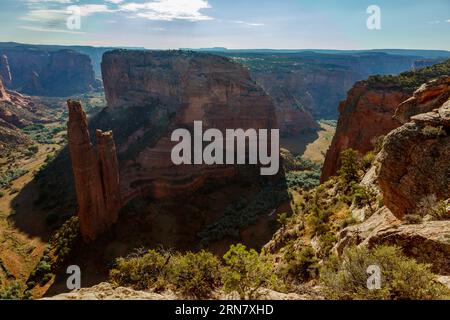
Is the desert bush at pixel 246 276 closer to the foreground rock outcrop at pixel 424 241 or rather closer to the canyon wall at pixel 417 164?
the foreground rock outcrop at pixel 424 241

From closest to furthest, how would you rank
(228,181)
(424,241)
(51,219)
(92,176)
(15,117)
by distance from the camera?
1. (424,241)
2. (92,176)
3. (51,219)
4. (228,181)
5. (15,117)

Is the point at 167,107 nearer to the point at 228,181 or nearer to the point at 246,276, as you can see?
the point at 228,181

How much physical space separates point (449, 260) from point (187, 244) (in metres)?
39.7

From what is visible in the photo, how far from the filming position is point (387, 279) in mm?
12125

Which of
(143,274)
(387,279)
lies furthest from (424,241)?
(143,274)

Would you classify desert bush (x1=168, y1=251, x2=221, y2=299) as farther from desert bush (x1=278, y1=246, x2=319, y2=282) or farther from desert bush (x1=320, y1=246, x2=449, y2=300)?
desert bush (x1=278, y1=246, x2=319, y2=282)

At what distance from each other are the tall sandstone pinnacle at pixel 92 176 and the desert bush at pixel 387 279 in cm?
3620

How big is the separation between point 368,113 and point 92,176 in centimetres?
3874

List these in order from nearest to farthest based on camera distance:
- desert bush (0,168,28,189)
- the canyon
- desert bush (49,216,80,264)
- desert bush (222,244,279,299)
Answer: desert bush (222,244,279,299) < the canyon < desert bush (49,216,80,264) < desert bush (0,168,28,189)

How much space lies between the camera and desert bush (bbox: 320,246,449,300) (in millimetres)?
10977

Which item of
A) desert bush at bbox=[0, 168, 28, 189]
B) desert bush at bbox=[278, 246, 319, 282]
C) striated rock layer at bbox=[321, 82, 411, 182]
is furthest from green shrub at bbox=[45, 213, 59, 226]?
desert bush at bbox=[278, 246, 319, 282]

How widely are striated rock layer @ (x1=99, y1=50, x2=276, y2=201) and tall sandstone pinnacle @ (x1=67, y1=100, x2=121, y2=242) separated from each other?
7114 millimetres

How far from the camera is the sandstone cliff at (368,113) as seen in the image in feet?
148

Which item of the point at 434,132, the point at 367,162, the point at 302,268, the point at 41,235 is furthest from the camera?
the point at 41,235
